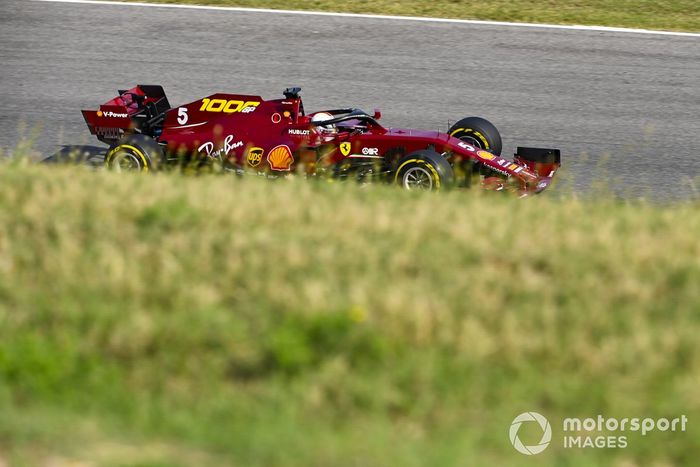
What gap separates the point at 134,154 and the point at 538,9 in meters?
8.45

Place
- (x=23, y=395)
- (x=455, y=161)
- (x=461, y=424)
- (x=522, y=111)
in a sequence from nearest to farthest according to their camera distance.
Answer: (x=461, y=424)
(x=23, y=395)
(x=455, y=161)
(x=522, y=111)

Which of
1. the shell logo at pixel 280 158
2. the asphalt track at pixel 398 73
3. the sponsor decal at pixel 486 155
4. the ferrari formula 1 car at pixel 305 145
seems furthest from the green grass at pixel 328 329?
the asphalt track at pixel 398 73

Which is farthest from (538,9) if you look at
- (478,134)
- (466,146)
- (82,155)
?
(82,155)

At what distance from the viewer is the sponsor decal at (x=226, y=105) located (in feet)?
32.5

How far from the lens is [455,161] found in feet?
30.0

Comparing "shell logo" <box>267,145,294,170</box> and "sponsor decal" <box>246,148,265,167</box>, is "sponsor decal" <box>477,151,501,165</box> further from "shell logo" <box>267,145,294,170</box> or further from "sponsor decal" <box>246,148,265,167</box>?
"sponsor decal" <box>246,148,265,167</box>

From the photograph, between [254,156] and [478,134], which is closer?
[254,156]

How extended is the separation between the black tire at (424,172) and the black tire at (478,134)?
1.17 m

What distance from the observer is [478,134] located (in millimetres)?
9859

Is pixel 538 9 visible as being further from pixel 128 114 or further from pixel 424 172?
pixel 128 114

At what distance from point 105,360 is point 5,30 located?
1075cm

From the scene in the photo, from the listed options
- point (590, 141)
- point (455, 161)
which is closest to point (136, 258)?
point (455, 161)

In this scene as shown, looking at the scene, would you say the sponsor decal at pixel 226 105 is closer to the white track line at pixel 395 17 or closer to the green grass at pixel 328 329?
the green grass at pixel 328 329

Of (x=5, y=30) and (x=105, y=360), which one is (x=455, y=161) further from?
(x=5, y=30)
